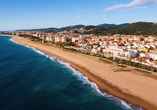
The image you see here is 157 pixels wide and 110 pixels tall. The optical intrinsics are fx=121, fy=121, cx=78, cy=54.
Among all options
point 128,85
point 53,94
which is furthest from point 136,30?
point 53,94

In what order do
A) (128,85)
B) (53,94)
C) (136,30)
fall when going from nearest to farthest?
(53,94) < (128,85) < (136,30)

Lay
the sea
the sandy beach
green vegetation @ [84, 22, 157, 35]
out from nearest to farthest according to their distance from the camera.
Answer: the sea, the sandy beach, green vegetation @ [84, 22, 157, 35]

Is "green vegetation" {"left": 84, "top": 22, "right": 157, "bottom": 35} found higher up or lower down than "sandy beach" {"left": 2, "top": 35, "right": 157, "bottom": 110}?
higher up

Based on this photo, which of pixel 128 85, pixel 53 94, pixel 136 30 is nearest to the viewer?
pixel 53 94

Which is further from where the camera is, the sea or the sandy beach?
the sandy beach

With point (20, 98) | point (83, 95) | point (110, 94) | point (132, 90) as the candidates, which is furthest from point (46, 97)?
point (132, 90)

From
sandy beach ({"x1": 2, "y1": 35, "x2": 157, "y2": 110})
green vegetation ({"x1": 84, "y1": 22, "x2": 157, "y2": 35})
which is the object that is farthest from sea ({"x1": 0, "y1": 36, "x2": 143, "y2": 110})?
green vegetation ({"x1": 84, "y1": 22, "x2": 157, "y2": 35})

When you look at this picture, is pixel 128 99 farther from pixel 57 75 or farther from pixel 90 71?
pixel 57 75

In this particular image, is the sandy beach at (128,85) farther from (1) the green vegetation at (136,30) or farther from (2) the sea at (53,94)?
(1) the green vegetation at (136,30)

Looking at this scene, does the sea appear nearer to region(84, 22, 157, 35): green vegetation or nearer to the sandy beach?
the sandy beach

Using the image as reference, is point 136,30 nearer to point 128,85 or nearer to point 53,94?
point 128,85

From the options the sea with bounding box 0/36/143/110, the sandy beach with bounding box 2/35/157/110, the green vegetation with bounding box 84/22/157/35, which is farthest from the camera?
the green vegetation with bounding box 84/22/157/35
